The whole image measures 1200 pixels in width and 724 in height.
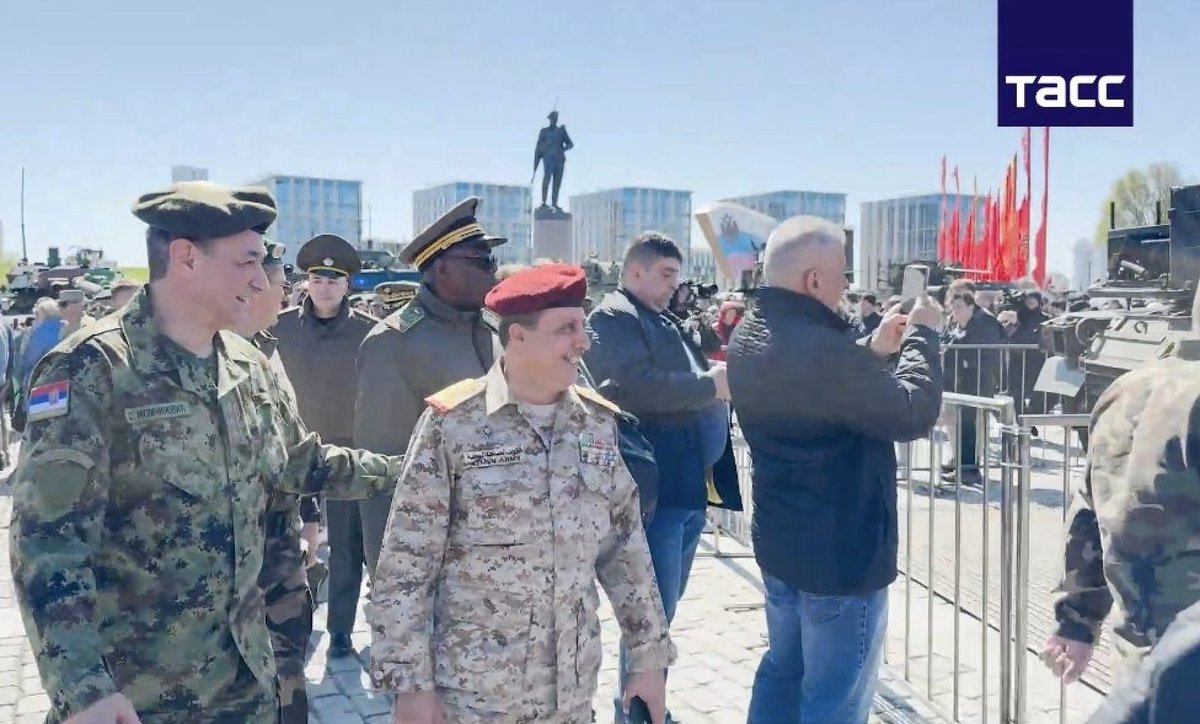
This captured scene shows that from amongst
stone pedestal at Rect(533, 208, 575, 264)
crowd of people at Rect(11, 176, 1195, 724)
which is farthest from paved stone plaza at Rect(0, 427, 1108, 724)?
stone pedestal at Rect(533, 208, 575, 264)

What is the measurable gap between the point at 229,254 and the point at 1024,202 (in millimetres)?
39532

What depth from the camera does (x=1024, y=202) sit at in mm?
37500

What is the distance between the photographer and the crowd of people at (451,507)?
1996 mm

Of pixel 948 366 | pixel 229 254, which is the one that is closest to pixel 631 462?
pixel 229 254

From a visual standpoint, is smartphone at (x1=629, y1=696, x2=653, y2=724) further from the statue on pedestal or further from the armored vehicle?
the statue on pedestal

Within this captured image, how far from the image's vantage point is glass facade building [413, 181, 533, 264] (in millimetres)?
69438

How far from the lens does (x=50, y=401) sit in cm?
193

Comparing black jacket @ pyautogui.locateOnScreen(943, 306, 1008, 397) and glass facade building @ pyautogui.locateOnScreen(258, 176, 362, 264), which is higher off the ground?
glass facade building @ pyautogui.locateOnScreen(258, 176, 362, 264)

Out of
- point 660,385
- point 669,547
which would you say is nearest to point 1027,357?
point 669,547

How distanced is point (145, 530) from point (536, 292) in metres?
0.99

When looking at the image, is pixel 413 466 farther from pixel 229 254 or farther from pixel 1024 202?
pixel 1024 202

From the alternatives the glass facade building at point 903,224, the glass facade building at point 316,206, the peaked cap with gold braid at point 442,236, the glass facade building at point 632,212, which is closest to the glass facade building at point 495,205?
the glass facade building at point 316,206

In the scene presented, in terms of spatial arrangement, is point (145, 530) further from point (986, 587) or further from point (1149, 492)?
point (986, 587)

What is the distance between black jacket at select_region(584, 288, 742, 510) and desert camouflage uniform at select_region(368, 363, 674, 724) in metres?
1.42
